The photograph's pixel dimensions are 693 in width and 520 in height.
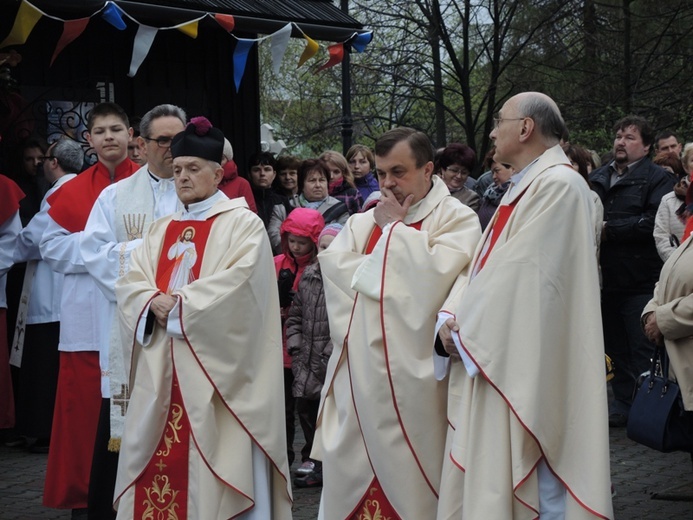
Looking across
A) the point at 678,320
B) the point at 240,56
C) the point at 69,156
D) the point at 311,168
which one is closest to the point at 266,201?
the point at 311,168

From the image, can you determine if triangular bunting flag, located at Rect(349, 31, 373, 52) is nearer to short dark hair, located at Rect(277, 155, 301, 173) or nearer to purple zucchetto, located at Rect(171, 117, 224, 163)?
short dark hair, located at Rect(277, 155, 301, 173)

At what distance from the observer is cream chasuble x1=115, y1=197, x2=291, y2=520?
204 inches

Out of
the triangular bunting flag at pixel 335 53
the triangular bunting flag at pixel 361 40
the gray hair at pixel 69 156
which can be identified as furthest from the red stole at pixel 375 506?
the triangular bunting flag at pixel 361 40

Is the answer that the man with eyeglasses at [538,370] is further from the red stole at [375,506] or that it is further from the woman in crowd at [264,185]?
the woman in crowd at [264,185]

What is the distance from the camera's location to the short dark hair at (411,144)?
5168 millimetres

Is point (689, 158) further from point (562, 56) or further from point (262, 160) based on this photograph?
point (562, 56)

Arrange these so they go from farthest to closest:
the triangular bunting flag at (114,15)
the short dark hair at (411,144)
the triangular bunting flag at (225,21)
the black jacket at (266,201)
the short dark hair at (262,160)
Answer: the short dark hair at (262,160), the black jacket at (266,201), the triangular bunting flag at (225,21), the triangular bunting flag at (114,15), the short dark hair at (411,144)

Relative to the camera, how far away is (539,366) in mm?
4387

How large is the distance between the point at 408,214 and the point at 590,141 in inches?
424

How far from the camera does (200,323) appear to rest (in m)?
5.16

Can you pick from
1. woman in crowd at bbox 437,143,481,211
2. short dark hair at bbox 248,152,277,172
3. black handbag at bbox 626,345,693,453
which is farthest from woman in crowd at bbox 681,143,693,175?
short dark hair at bbox 248,152,277,172

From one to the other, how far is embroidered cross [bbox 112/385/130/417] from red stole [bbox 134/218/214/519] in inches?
23.5

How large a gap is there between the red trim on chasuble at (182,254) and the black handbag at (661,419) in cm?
243

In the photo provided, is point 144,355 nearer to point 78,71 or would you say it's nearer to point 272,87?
point 78,71
